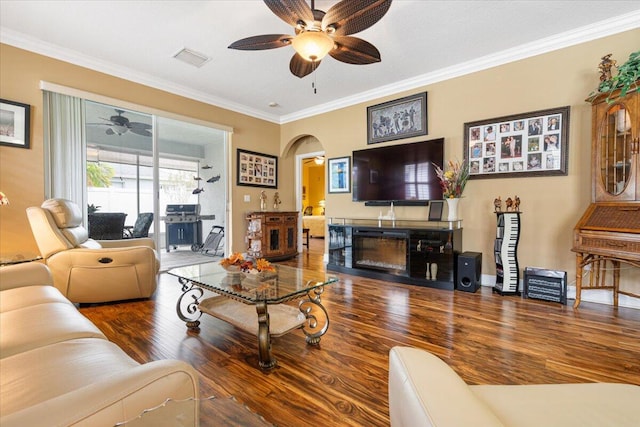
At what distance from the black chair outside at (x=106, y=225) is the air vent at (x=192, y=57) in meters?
2.28

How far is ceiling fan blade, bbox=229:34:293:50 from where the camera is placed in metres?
2.38

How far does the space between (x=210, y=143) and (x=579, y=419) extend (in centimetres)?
542

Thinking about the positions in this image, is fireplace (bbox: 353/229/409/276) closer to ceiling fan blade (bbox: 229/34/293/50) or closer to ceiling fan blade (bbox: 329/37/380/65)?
ceiling fan blade (bbox: 329/37/380/65)

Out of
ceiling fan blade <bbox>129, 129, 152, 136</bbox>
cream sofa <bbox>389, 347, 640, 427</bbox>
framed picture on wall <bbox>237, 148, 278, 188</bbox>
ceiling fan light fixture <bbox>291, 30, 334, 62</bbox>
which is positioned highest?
ceiling fan light fixture <bbox>291, 30, 334, 62</bbox>

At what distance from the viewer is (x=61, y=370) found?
0.97 m

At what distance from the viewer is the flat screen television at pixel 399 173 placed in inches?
156

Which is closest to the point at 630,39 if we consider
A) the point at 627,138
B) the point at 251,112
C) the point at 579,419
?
the point at 627,138

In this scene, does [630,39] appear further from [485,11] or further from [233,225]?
[233,225]

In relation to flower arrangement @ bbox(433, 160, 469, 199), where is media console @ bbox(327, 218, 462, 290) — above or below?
below

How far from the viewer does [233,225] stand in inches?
205

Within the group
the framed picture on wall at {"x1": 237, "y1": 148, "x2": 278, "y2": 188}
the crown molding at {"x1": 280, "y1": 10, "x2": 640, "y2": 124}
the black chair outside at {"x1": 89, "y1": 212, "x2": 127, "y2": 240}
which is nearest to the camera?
the crown molding at {"x1": 280, "y1": 10, "x2": 640, "y2": 124}

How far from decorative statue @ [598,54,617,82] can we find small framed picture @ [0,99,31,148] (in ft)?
19.8

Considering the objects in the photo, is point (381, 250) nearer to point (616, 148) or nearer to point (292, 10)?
point (616, 148)

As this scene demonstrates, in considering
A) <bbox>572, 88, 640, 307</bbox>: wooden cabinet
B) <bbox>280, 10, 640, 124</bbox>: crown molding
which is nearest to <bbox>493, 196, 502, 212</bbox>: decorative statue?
<bbox>572, 88, 640, 307</bbox>: wooden cabinet
